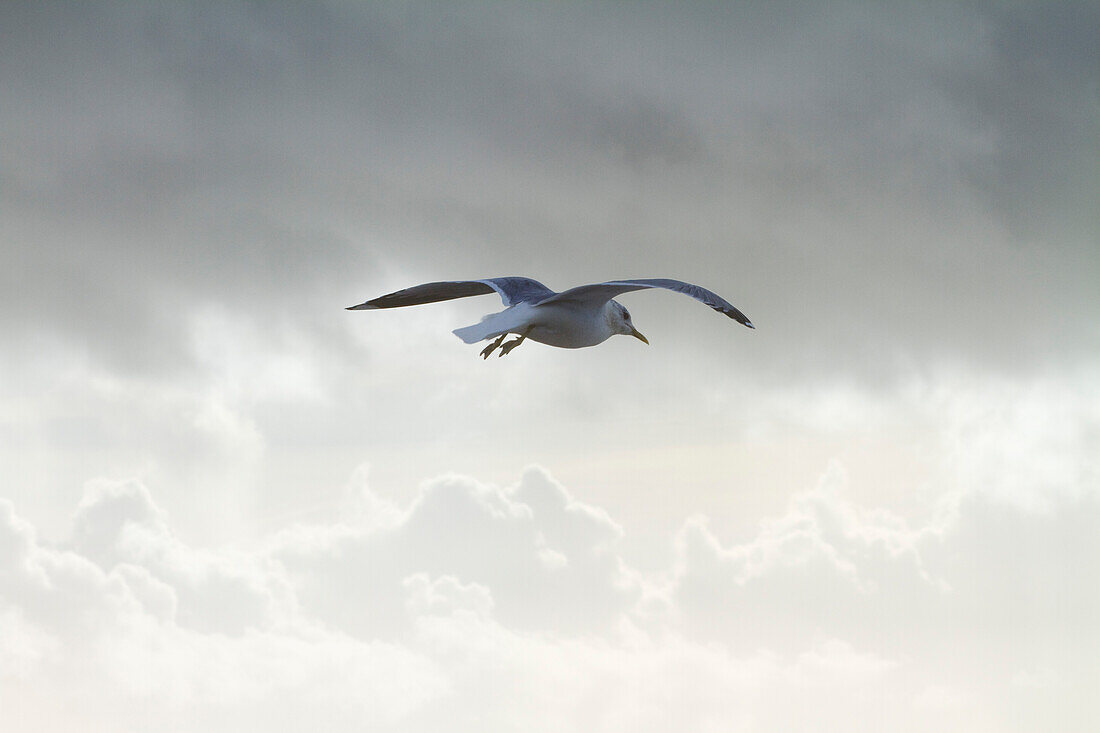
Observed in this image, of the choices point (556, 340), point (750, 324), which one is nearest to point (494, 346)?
point (556, 340)

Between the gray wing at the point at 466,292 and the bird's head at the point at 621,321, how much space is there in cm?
138

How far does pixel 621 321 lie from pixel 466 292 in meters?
2.95

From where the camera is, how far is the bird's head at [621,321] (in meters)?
18.5

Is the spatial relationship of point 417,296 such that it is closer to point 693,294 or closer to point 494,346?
point 494,346

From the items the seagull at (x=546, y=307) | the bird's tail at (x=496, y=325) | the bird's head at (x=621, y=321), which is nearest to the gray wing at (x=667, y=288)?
the seagull at (x=546, y=307)

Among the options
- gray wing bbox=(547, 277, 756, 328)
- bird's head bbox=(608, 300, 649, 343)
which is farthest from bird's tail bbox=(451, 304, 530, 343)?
bird's head bbox=(608, 300, 649, 343)

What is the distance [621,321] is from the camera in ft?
62.6

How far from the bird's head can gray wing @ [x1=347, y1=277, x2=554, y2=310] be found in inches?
54.2

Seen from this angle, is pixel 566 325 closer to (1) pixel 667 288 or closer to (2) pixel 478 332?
(2) pixel 478 332

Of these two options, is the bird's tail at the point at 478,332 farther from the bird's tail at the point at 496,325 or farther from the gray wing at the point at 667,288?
the gray wing at the point at 667,288

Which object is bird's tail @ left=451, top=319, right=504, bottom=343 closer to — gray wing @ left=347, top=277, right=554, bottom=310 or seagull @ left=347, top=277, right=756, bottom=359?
seagull @ left=347, top=277, right=756, bottom=359

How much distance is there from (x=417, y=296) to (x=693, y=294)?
592cm

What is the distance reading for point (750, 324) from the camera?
49.5ft

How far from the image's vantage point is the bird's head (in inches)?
730
